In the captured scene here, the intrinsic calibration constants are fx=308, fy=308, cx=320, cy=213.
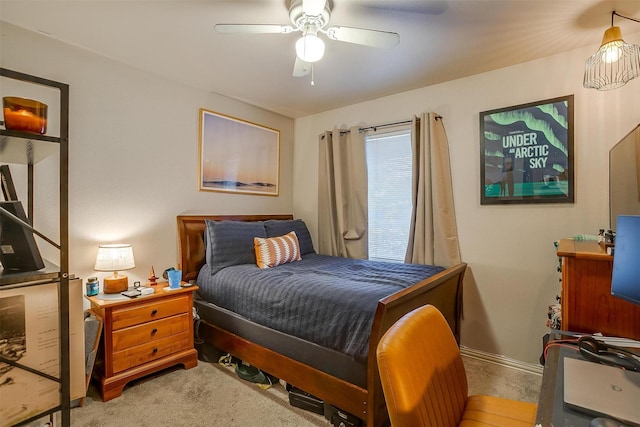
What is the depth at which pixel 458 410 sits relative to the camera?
1137 millimetres

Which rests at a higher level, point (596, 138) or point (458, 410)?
point (596, 138)

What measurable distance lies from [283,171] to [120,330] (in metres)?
2.45

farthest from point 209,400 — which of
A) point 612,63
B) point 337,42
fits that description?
point 612,63

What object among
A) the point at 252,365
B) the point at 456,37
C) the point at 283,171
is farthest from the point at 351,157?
the point at 252,365

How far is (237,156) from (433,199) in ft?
6.89

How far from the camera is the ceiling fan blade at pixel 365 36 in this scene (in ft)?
5.58

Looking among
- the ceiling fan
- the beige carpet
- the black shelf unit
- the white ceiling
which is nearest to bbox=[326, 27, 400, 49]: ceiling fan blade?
the ceiling fan

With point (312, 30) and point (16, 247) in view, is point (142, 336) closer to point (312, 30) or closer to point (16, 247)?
point (16, 247)

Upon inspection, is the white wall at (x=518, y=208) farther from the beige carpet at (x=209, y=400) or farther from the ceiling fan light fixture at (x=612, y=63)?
the beige carpet at (x=209, y=400)

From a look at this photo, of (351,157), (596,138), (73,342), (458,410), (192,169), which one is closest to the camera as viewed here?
(458,410)

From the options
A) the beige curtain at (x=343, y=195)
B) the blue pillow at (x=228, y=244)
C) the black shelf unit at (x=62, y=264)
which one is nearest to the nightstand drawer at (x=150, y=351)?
the blue pillow at (x=228, y=244)

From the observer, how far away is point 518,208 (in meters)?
2.54

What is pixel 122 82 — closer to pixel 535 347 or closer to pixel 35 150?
pixel 35 150

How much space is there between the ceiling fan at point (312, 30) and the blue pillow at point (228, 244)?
1.63m
